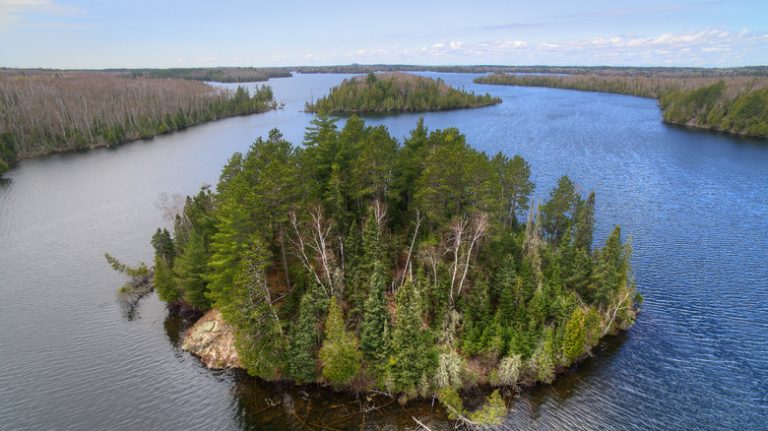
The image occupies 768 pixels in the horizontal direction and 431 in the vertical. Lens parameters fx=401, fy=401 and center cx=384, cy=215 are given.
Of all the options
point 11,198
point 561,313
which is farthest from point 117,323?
point 11,198

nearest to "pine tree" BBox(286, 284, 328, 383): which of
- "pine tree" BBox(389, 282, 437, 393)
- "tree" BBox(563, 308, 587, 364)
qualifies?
"pine tree" BBox(389, 282, 437, 393)

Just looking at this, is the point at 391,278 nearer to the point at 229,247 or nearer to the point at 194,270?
the point at 229,247

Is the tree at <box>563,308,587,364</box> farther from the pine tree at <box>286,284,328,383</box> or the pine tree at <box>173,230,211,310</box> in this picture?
the pine tree at <box>173,230,211,310</box>

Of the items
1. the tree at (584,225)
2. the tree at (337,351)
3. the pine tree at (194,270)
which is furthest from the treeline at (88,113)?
the tree at (584,225)

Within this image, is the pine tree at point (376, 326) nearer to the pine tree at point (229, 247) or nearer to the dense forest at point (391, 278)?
the dense forest at point (391, 278)

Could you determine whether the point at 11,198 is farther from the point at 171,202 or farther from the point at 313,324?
the point at 313,324
